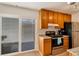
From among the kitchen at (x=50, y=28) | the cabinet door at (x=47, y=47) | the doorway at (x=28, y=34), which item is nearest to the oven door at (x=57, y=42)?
the kitchen at (x=50, y=28)

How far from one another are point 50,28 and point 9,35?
6.97 ft

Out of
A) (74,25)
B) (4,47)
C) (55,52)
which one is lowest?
(55,52)

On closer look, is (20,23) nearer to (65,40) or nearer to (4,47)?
(4,47)

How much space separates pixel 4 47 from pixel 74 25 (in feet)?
11.7

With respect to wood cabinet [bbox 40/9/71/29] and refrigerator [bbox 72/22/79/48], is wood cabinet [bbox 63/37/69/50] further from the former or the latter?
wood cabinet [bbox 40/9/71/29]

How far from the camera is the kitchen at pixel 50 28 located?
12.9 feet

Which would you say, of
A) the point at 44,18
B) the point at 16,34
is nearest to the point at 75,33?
the point at 44,18

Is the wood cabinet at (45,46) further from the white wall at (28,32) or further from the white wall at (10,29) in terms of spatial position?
the white wall at (10,29)

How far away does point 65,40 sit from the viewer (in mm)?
4863

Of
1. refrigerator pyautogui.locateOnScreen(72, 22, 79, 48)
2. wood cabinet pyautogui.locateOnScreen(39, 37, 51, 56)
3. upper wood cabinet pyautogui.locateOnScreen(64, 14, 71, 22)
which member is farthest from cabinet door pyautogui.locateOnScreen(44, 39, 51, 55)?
upper wood cabinet pyautogui.locateOnScreen(64, 14, 71, 22)

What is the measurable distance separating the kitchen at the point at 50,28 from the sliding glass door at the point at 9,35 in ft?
1.06

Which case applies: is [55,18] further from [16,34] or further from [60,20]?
[16,34]

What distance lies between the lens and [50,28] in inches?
198

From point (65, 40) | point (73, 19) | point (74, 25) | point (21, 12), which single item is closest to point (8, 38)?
point (21, 12)
